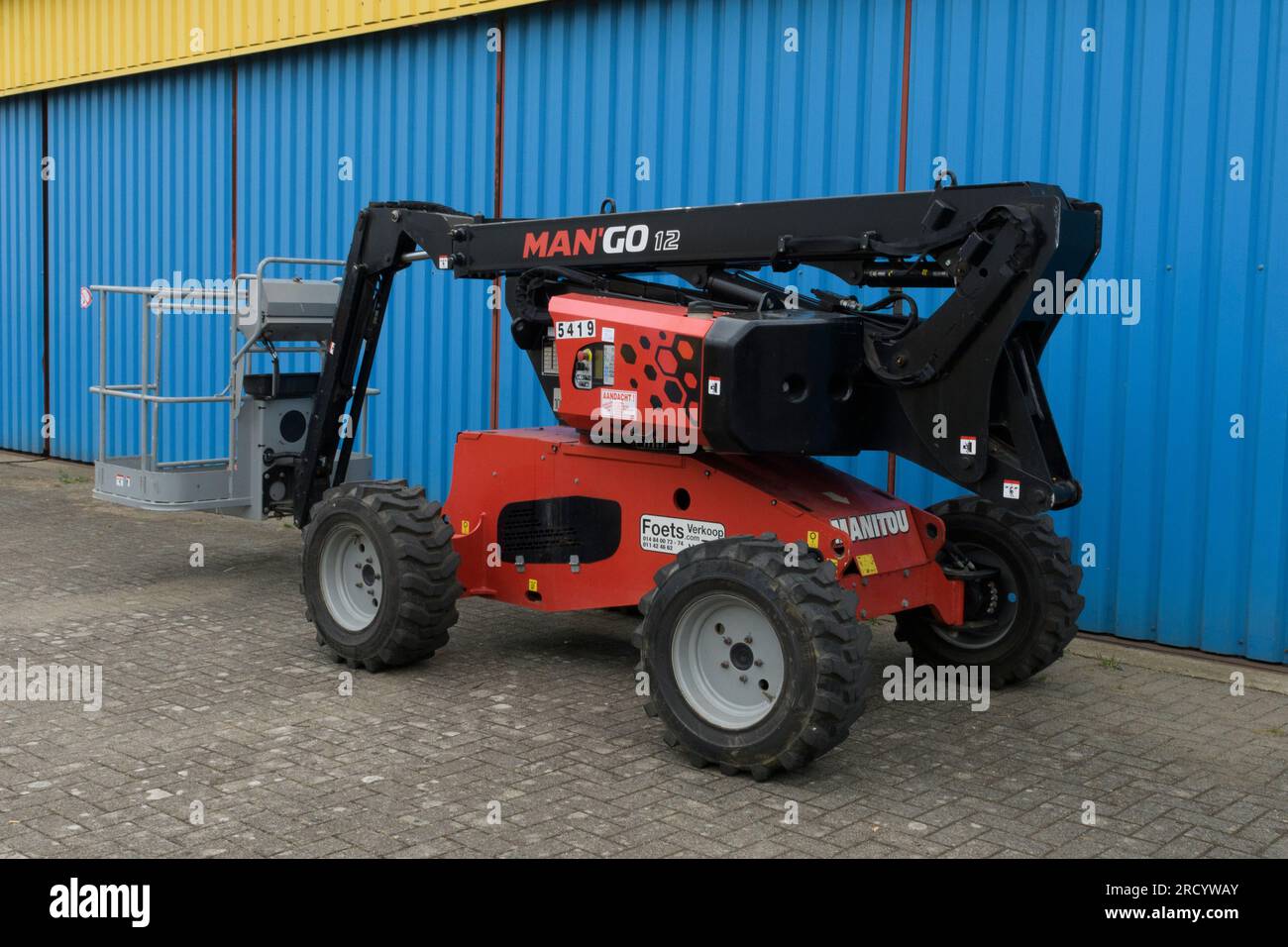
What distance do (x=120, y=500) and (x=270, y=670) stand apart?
297cm

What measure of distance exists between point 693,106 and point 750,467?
14.9 feet

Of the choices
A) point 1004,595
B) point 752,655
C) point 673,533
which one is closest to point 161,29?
point 673,533

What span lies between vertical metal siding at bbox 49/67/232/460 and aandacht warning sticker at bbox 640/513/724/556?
8636mm

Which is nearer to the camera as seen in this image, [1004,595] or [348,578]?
[1004,595]

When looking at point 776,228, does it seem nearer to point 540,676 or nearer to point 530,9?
point 540,676

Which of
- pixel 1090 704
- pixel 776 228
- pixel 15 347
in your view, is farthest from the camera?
pixel 15 347

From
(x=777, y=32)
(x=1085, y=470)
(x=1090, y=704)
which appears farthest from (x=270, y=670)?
(x=777, y=32)

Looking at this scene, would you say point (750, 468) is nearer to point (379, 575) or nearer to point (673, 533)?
point (673, 533)

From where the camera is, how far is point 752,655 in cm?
625

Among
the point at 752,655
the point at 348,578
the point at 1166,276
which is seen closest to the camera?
the point at 752,655

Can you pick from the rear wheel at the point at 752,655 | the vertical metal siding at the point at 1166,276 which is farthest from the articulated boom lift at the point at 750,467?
the vertical metal siding at the point at 1166,276

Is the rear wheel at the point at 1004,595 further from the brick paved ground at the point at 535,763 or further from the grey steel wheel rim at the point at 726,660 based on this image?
the grey steel wheel rim at the point at 726,660

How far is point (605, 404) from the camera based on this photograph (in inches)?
279

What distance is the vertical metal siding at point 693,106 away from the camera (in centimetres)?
982
